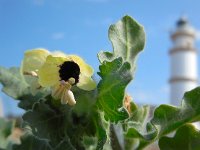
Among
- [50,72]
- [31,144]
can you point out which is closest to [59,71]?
[50,72]

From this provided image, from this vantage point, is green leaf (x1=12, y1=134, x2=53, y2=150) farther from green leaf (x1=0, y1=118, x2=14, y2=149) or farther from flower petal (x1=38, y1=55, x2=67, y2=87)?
green leaf (x1=0, y1=118, x2=14, y2=149)

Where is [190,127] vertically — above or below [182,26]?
below

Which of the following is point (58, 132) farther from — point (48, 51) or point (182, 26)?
point (182, 26)

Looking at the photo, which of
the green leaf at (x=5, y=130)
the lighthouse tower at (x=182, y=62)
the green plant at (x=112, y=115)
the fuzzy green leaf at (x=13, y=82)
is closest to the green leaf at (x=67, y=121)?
the green plant at (x=112, y=115)

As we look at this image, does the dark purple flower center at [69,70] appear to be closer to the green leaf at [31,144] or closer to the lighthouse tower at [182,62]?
the green leaf at [31,144]

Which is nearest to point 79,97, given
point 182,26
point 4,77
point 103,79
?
point 103,79

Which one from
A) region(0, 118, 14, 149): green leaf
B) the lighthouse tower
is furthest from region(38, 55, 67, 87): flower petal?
the lighthouse tower
